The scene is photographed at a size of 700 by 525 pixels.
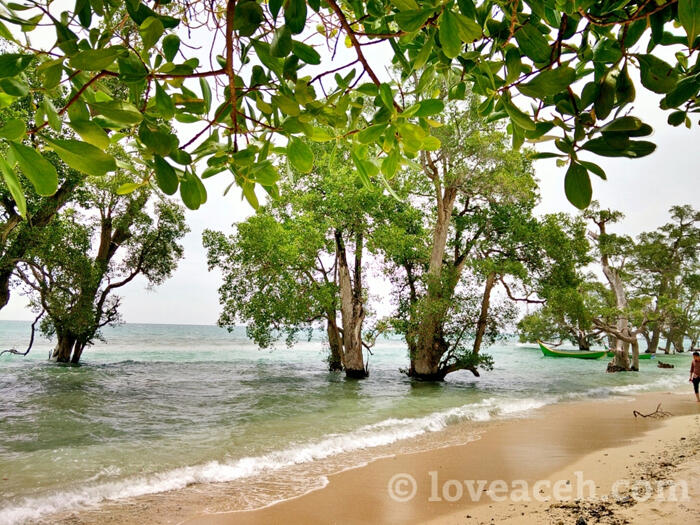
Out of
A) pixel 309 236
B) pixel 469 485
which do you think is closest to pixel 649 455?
pixel 469 485

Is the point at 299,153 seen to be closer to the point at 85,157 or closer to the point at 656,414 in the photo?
the point at 85,157

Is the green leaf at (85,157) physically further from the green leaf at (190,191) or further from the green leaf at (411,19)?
the green leaf at (411,19)

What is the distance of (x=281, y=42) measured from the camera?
0.62m

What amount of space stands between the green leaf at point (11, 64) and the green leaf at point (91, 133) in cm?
9

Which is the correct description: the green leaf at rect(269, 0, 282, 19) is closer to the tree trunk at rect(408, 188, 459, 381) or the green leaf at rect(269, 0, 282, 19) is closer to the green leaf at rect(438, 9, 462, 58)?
the green leaf at rect(438, 9, 462, 58)

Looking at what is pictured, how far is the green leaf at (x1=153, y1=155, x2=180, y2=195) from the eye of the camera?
1.88 ft

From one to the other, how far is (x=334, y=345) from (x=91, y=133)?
14.5 metres

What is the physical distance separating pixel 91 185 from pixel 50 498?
1202 centimetres

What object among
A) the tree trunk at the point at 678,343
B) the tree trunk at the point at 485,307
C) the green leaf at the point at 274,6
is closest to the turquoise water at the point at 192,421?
the tree trunk at the point at 485,307

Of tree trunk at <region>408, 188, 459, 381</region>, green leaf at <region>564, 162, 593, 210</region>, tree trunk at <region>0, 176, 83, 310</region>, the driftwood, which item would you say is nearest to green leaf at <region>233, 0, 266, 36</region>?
green leaf at <region>564, 162, 593, 210</region>

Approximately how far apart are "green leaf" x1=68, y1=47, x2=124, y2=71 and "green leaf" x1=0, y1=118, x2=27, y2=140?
0.34 feet

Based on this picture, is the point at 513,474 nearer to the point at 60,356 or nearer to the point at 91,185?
the point at 91,185

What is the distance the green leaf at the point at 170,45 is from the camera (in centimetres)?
62

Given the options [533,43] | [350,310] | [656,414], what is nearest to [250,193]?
[533,43]
